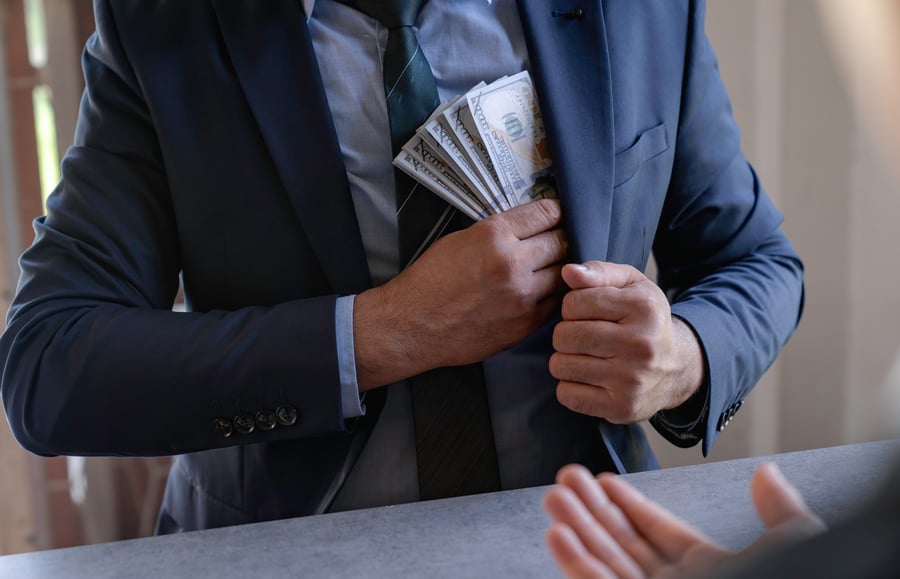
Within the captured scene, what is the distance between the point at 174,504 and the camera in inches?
55.3

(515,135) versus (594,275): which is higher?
(515,135)

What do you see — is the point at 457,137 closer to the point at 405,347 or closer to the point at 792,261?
the point at 405,347

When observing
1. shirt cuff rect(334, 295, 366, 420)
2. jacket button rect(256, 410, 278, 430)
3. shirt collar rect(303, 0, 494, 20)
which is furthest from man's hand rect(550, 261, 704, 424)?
shirt collar rect(303, 0, 494, 20)

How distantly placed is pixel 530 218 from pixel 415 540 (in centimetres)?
46

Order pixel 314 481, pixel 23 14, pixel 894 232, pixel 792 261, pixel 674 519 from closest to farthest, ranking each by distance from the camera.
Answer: pixel 674 519 < pixel 314 481 < pixel 792 261 < pixel 894 232 < pixel 23 14

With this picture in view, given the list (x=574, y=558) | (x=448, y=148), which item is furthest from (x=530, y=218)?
(x=574, y=558)

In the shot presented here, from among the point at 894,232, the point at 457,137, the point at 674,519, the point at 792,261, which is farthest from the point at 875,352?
the point at 674,519

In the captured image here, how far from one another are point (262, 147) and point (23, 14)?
2157mm

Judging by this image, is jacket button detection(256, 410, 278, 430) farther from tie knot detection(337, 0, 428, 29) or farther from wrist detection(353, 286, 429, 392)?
tie knot detection(337, 0, 428, 29)

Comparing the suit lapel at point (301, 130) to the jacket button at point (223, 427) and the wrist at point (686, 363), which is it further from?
the wrist at point (686, 363)

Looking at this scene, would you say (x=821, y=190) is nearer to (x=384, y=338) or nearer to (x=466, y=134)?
(x=466, y=134)

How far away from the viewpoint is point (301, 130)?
4.00ft

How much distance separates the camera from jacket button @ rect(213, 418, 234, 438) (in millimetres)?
1158

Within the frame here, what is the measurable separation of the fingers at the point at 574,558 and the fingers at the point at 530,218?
1.68ft
